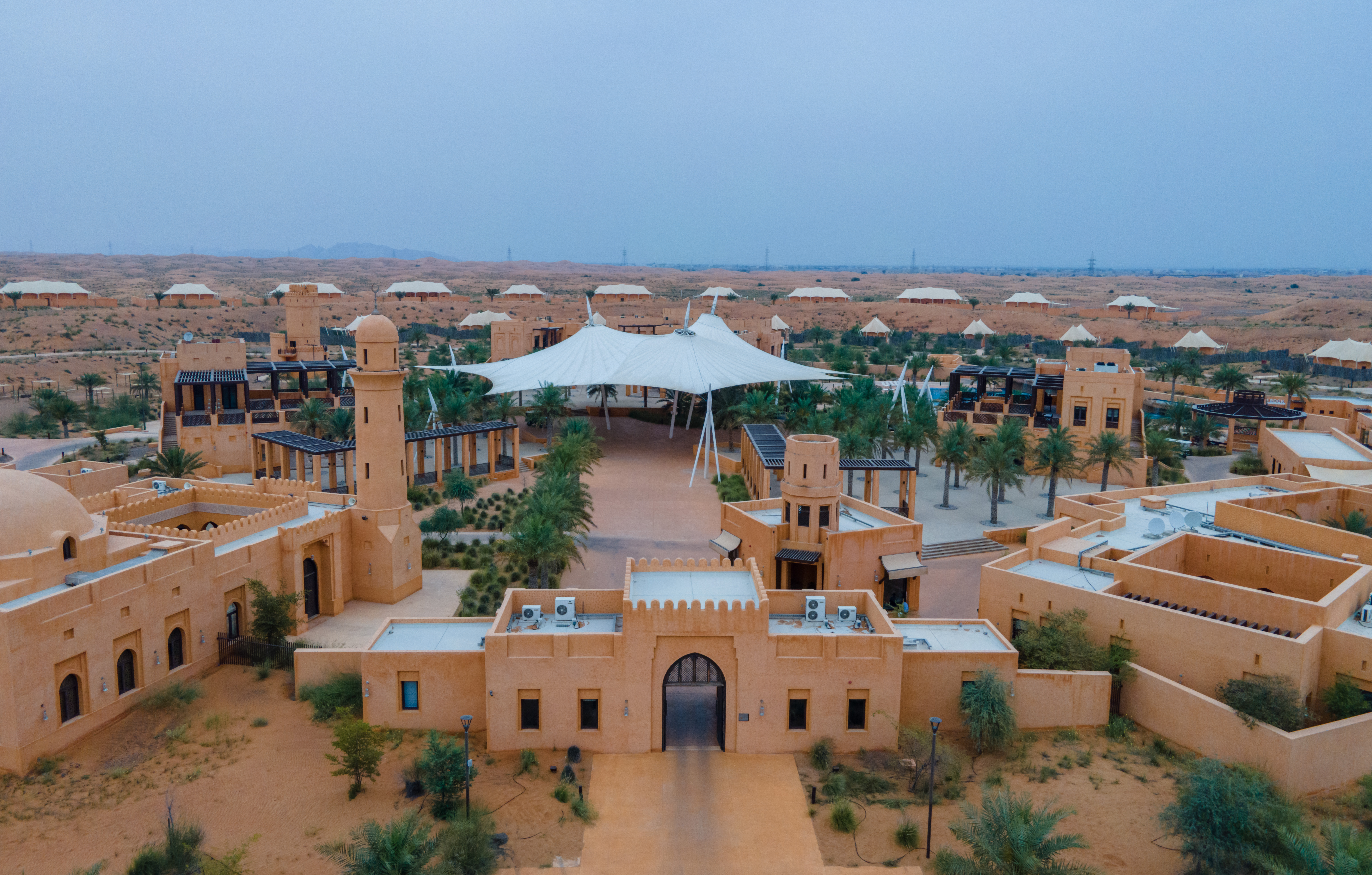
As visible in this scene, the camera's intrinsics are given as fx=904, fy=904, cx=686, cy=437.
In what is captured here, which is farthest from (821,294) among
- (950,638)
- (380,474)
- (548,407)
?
(950,638)

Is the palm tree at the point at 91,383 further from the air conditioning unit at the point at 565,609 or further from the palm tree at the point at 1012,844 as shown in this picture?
the palm tree at the point at 1012,844

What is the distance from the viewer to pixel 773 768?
20.8 metres

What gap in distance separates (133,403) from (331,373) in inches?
710

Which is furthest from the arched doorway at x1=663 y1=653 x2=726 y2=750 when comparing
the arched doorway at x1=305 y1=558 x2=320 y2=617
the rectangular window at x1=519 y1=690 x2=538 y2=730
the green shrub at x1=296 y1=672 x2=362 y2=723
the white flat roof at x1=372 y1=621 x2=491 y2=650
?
the arched doorway at x1=305 y1=558 x2=320 y2=617

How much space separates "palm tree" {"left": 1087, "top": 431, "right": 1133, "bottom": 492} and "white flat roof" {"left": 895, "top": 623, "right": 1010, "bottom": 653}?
20.0 meters

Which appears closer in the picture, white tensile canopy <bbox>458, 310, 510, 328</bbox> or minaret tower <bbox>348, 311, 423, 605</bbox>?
minaret tower <bbox>348, 311, 423, 605</bbox>

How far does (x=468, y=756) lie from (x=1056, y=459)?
92.7 ft

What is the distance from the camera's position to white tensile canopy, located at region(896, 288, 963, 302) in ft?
402

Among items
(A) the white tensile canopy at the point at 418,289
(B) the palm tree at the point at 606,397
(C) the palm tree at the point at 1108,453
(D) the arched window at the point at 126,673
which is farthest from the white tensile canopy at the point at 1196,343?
(D) the arched window at the point at 126,673

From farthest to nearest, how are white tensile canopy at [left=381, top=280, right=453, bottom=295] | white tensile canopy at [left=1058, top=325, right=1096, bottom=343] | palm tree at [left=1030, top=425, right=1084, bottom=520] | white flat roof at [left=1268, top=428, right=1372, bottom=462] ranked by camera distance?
1. white tensile canopy at [left=381, top=280, right=453, bottom=295]
2. white tensile canopy at [left=1058, top=325, right=1096, bottom=343]
3. white flat roof at [left=1268, top=428, right=1372, bottom=462]
4. palm tree at [left=1030, top=425, right=1084, bottom=520]

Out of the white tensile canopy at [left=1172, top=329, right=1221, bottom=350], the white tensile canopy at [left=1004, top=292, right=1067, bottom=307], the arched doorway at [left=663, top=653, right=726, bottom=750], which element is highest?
the white tensile canopy at [left=1004, top=292, right=1067, bottom=307]

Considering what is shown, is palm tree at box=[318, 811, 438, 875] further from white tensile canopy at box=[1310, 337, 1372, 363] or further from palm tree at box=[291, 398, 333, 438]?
white tensile canopy at box=[1310, 337, 1372, 363]

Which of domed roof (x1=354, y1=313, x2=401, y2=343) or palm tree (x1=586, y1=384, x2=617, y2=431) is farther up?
domed roof (x1=354, y1=313, x2=401, y2=343)

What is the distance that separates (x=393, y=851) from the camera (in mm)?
15008
